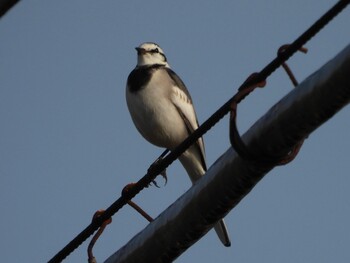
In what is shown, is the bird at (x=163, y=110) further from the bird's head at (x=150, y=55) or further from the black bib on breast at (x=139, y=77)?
the bird's head at (x=150, y=55)

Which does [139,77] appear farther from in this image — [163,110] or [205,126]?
[205,126]

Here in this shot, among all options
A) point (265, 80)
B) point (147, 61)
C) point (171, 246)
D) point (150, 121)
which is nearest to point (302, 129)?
point (265, 80)

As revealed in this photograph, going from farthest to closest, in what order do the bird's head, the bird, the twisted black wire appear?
the bird's head, the bird, the twisted black wire

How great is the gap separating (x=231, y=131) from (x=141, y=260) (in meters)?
0.71

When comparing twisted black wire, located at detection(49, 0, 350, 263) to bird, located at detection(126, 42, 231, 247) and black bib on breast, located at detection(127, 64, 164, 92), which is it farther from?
black bib on breast, located at detection(127, 64, 164, 92)

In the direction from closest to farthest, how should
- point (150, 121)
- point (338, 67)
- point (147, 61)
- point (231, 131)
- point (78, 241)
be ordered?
point (338, 67), point (231, 131), point (78, 241), point (150, 121), point (147, 61)

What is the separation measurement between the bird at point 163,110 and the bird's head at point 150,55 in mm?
344

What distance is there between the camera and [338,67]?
2.35 m

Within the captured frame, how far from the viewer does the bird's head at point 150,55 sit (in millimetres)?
8438

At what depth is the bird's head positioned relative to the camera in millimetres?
8438

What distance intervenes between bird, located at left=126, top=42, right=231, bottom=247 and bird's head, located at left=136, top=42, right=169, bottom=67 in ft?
1.13

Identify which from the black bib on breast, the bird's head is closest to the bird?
the black bib on breast

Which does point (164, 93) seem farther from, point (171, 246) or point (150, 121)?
point (171, 246)

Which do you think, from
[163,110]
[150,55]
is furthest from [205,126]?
[150,55]
